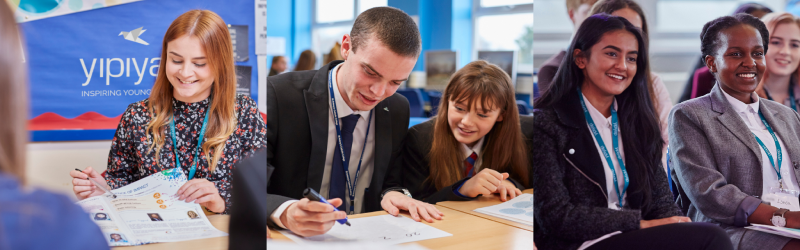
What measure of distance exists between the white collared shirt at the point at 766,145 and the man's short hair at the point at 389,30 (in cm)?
146

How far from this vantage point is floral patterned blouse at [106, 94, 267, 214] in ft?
5.29

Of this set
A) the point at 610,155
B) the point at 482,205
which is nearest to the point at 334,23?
the point at 482,205

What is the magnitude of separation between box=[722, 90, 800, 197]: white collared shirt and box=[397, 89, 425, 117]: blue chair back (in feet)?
4.55

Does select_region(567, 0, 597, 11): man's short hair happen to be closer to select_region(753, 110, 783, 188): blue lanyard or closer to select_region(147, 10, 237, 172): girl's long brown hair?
select_region(753, 110, 783, 188): blue lanyard

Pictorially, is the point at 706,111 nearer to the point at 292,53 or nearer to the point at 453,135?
the point at 453,135

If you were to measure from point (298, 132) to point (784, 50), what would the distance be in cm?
208

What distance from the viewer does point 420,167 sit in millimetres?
1554

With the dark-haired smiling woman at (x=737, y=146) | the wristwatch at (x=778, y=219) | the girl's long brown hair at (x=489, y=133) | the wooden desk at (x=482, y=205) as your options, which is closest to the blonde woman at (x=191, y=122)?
the girl's long brown hair at (x=489, y=133)

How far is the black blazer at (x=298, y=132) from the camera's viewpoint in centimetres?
140

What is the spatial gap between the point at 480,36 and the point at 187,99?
0.94 metres

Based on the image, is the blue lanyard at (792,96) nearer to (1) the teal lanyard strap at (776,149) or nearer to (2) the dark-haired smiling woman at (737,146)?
(2) the dark-haired smiling woman at (737,146)

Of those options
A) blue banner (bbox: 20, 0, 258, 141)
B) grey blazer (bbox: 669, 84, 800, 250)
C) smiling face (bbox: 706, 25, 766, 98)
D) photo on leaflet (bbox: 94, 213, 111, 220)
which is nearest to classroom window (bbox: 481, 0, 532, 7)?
blue banner (bbox: 20, 0, 258, 141)

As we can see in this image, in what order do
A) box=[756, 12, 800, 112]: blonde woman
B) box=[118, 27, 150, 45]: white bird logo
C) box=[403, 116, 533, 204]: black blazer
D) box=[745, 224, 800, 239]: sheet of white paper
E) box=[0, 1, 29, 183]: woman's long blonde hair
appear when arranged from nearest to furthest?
box=[0, 1, 29, 183]: woman's long blonde hair, box=[403, 116, 533, 204]: black blazer, box=[118, 27, 150, 45]: white bird logo, box=[745, 224, 800, 239]: sheet of white paper, box=[756, 12, 800, 112]: blonde woman

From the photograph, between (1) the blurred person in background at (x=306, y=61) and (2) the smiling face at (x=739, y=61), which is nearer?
(1) the blurred person in background at (x=306, y=61)
